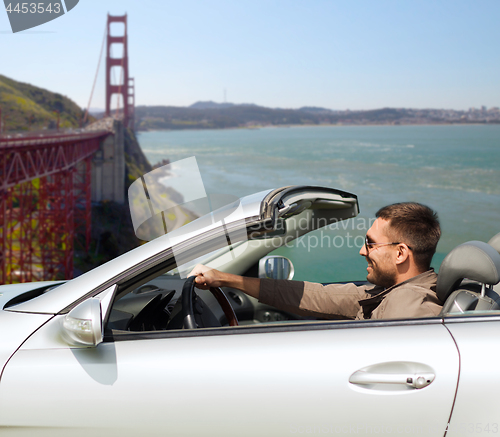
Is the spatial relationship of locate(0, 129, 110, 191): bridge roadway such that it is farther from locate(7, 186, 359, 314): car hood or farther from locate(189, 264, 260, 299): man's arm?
locate(7, 186, 359, 314): car hood

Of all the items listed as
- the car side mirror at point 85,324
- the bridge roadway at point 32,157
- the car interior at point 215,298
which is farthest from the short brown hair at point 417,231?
the bridge roadway at point 32,157

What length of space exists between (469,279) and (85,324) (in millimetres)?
1315

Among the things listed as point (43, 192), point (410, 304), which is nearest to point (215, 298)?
point (410, 304)

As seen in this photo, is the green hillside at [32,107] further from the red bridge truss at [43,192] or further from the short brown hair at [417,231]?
the short brown hair at [417,231]

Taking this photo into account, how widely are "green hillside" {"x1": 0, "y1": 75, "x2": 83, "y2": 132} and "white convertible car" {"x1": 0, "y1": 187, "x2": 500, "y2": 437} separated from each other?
204 feet

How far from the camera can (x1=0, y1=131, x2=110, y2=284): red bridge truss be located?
15.3 meters

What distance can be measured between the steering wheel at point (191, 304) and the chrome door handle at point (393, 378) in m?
0.62

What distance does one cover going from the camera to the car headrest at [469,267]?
5.08 feet

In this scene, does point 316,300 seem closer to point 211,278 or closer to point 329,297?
point 329,297

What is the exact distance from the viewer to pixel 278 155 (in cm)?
8700

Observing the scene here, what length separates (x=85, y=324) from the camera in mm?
1348

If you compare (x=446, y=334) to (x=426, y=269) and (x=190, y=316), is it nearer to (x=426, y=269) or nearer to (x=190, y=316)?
(x=426, y=269)

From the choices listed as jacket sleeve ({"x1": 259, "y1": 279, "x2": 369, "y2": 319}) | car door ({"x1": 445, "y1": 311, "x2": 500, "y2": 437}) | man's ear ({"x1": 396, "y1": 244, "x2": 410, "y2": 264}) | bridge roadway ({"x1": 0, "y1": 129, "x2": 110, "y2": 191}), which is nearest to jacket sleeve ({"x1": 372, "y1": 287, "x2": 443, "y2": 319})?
man's ear ({"x1": 396, "y1": 244, "x2": 410, "y2": 264})

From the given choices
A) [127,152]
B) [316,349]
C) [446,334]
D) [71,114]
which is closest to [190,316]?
[316,349]
